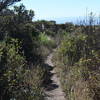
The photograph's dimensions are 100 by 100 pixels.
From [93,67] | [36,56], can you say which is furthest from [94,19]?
[93,67]

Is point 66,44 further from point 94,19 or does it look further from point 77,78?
point 77,78

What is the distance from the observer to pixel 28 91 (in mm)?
8008

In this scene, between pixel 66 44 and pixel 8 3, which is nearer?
pixel 66 44

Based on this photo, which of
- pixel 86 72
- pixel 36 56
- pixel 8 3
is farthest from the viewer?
pixel 8 3

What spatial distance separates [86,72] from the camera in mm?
9211

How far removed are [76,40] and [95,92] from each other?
6.52m

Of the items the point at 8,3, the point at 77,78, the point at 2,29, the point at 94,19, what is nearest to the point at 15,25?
the point at 2,29

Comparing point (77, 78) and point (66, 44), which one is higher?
point (66, 44)

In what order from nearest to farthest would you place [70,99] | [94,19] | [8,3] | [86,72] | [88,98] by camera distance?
[88,98] → [70,99] → [86,72] → [94,19] → [8,3]

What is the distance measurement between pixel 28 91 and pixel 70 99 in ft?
3.78

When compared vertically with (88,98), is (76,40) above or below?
above

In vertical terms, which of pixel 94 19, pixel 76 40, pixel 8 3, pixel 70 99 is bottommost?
pixel 70 99

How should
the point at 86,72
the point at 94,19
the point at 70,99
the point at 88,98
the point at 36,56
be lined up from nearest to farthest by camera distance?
the point at 88,98, the point at 70,99, the point at 86,72, the point at 94,19, the point at 36,56

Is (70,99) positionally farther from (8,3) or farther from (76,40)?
(8,3)
